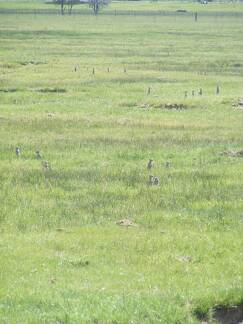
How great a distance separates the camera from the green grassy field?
12.9 meters

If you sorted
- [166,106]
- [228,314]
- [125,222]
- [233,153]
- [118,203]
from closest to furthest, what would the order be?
[228,314], [125,222], [118,203], [233,153], [166,106]

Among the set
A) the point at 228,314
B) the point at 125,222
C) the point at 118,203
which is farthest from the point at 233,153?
the point at 228,314

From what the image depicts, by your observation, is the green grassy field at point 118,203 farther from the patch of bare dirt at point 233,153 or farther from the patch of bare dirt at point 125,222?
the patch of bare dirt at point 233,153

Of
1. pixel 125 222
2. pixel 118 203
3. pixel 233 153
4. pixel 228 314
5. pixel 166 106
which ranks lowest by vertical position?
pixel 166 106

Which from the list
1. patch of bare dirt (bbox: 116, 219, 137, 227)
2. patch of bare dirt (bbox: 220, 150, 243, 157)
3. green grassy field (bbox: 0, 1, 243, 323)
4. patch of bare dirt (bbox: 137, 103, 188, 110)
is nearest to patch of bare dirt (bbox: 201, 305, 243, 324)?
green grassy field (bbox: 0, 1, 243, 323)

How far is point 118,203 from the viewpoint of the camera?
19.7m

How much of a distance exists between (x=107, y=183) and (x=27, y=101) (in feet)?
61.5

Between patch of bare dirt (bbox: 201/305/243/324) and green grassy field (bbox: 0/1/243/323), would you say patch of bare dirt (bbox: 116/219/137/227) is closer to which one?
green grassy field (bbox: 0/1/243/323)

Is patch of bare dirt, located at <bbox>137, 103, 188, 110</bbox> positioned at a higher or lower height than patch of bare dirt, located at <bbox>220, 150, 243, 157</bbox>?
lower

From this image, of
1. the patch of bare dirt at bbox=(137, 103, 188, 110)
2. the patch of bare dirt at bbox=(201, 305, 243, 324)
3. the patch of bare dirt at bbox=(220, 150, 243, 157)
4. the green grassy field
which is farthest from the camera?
the patch of bare dirt at bbox=(137, 103, 188, 110)

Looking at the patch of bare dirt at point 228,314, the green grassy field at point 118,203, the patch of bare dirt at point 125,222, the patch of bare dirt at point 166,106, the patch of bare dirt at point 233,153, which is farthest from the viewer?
the patch of bare dirt at point 166,106

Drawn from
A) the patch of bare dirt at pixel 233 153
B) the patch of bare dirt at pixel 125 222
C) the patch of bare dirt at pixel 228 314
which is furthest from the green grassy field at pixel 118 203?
the patch of bare dirt at pixel 233 153

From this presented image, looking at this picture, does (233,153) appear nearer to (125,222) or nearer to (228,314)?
(125,222)

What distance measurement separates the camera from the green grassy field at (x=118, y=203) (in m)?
12.9
